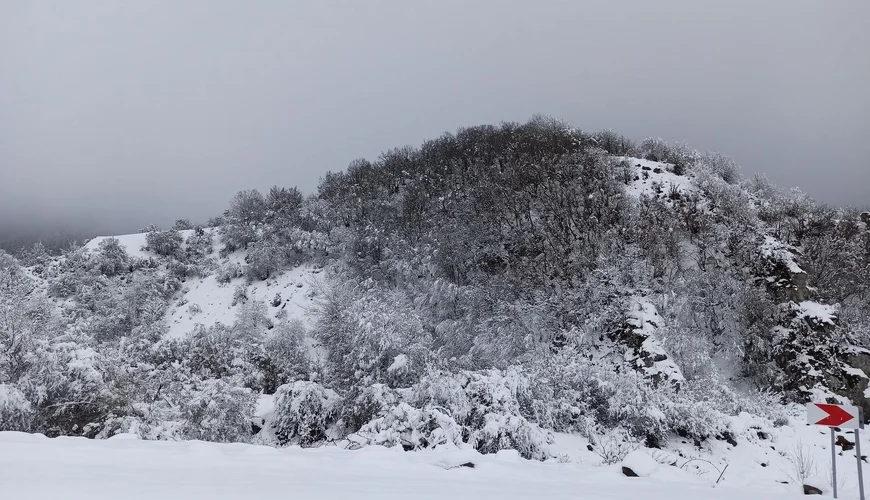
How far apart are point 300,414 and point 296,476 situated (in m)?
9.33

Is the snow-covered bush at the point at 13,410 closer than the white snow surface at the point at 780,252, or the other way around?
the snow-covered bush at the point at 13,410

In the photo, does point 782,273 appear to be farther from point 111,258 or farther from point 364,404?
point 111,258

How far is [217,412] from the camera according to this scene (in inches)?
438

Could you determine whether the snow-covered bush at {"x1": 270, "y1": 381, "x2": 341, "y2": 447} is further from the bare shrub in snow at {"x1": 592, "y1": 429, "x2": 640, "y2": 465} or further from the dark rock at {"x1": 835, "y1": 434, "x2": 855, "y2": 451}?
the dark rock at {"x1": 835, "y1": 434, "x2": 855, "y2": 451}

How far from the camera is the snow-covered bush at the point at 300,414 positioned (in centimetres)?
1284

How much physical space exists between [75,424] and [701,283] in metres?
23.5

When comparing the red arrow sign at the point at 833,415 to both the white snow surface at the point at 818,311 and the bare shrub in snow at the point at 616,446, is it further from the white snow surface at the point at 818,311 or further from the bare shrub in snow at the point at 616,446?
the white snow surface at the point at 818,311

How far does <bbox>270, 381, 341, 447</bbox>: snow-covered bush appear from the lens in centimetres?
1284

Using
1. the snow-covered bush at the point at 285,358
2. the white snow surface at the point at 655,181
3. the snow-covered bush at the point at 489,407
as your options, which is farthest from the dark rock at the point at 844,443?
the snow-covered bush at the point at 285,358

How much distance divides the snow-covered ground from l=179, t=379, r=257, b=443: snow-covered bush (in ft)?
17.9

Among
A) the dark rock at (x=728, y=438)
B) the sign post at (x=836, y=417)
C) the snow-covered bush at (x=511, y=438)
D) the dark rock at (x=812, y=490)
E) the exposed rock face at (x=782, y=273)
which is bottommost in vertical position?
the dark rock at (x=728, y=438)

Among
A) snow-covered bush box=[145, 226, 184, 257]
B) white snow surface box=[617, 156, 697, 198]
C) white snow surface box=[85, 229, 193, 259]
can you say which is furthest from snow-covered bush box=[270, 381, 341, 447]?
white snow surface box=[85, 229, 193, 259]

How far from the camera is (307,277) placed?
1081 inches

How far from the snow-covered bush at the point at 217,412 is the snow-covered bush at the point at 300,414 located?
1002mm
